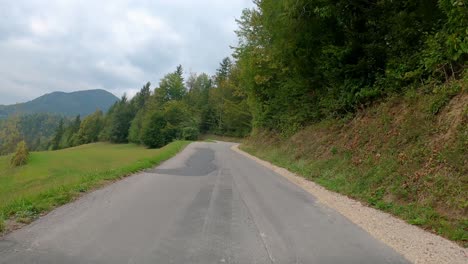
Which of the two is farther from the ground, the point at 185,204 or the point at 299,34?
the point at 299,34

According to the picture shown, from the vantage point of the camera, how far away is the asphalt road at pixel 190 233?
4.53m

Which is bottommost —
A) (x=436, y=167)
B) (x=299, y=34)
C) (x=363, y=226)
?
(x=363, y=226)

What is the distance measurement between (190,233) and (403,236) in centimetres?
369

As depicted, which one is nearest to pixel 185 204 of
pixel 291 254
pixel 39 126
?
pixel 291 254

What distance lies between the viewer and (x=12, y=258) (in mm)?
4176

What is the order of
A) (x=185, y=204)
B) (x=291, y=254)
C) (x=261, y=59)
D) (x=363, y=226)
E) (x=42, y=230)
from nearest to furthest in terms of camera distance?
(x=291, y=254), (x=42, y=230), (x=363, y=226), (x=185, y=204), (x=261, y=59)

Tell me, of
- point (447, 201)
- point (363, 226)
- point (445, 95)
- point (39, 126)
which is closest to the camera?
point (363, 226)

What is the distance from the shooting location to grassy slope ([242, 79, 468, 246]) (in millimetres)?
7012

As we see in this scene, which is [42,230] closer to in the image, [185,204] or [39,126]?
[185,204]

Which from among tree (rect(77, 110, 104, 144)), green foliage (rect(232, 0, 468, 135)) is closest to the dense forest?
green foliage (rect(232, 0, 468, 135))

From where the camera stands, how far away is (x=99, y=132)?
108m

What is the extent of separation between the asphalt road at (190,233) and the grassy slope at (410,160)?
177 centimetres

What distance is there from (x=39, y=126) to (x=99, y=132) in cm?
10625

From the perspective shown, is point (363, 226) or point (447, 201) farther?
point (447, 201)
